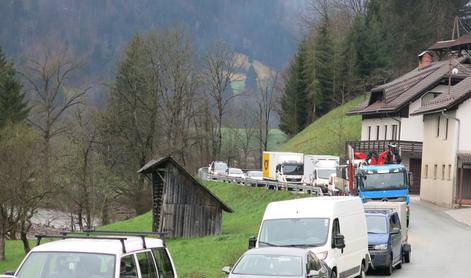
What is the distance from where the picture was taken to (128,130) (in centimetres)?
7019

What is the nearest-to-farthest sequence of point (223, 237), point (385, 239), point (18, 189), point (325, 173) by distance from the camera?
point (385, 239), point (223, 237), point (18, 189), point (325, 173)

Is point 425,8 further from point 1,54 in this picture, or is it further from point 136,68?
point 1,54

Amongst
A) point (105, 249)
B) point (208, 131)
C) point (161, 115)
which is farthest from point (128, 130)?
point (105, 249)

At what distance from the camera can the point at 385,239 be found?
2361cm

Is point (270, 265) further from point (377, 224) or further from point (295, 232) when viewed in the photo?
point (377, 224)

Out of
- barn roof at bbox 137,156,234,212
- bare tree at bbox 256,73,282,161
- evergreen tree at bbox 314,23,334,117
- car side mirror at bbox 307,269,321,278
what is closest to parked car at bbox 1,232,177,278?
car side mirror at bbox 307,269,321,278

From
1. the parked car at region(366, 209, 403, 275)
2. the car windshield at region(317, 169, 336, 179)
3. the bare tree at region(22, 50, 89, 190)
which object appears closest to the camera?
the parked car at region(366, 209, 403, 275)

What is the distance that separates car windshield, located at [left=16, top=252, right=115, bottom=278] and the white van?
27.5 feet

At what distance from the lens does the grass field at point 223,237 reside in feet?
94.2

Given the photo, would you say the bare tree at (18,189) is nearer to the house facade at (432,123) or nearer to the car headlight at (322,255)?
the house facade at (432,123)

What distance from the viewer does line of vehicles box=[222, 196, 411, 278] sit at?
14.7m

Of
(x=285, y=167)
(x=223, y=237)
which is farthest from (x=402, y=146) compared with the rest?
(x=223, y=237)

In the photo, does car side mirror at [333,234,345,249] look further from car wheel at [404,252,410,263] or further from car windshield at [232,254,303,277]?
car wheel at [404,252,410,263]

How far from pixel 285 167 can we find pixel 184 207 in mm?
16786
